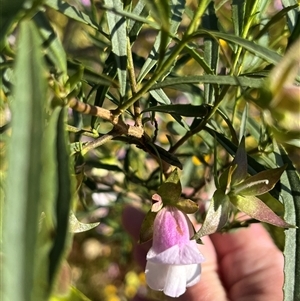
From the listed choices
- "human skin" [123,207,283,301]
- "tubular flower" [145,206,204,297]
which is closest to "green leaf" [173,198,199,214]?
"tubular flower" [145,206,204,297]

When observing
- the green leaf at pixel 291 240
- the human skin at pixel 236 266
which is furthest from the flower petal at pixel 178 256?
the human skin at pixel 236 266

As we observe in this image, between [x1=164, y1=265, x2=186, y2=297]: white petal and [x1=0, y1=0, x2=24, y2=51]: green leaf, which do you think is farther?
[x1=164, y1=265, x2=186, y2=297]: white petal

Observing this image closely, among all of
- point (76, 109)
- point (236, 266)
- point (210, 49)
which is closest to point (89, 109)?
point (76, 109)

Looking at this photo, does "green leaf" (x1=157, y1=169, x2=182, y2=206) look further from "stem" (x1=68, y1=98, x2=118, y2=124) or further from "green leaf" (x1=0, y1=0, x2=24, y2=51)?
"green leaf" (x1=0, y1=0, x2=24, y2=51)

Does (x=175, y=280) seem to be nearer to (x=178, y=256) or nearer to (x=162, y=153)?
(x=178, y=256)

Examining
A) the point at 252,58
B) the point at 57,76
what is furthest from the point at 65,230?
the point at 252,58

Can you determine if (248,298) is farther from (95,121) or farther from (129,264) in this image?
(129,264)
